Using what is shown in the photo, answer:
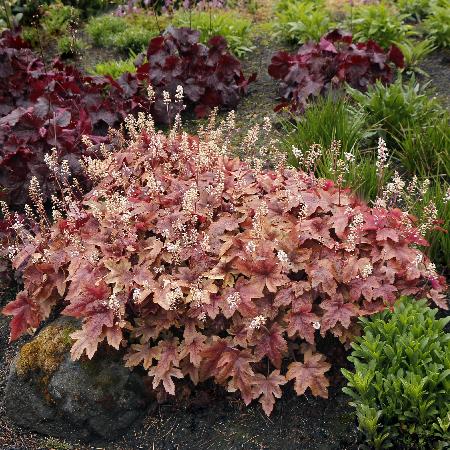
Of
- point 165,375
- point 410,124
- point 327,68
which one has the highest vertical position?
point 327,68

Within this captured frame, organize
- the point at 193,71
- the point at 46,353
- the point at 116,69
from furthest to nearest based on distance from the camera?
the point at 116,69, the point at 193,71, the point at 46,353

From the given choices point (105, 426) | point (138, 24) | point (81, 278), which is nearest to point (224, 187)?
point (81, 278)

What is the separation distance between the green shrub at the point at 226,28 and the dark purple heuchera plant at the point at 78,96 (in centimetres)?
78

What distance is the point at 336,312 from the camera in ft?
10.7

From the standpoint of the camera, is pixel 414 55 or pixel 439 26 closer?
pixel 414 55

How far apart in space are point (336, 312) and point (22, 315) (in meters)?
1.76

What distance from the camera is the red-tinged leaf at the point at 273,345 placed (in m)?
3.25

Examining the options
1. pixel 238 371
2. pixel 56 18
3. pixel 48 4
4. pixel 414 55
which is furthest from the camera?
pixel 48 4

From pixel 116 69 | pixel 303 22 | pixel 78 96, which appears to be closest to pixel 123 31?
pixel 116 69

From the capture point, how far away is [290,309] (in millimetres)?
3373

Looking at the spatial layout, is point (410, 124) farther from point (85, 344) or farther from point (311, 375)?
point (85, 344)

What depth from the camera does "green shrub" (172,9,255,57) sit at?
6925 mm

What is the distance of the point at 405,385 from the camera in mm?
2801

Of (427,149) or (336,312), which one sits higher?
(336,312)
